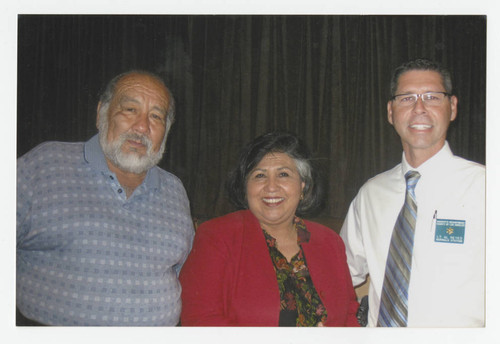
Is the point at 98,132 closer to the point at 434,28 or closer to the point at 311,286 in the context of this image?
the point at 311,286

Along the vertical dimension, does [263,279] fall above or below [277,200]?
below

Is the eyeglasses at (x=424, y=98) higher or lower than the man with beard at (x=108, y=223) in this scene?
higher

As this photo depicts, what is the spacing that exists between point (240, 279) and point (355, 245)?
0.59m

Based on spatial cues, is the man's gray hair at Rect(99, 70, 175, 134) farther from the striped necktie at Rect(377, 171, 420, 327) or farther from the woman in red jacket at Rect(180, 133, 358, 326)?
the striped necktie at Rect(377, 171, 420, 327)

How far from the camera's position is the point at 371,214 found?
1990 mm

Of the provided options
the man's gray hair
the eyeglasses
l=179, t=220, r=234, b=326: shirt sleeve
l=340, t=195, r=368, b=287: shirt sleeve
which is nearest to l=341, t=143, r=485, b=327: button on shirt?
l=340, t=195, r=368, b=287: shirt sleeve

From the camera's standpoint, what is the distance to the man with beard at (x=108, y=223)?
1.75 meters

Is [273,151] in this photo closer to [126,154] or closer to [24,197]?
[126,154]

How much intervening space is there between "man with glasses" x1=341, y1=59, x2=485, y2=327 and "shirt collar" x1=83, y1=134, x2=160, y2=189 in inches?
36.7

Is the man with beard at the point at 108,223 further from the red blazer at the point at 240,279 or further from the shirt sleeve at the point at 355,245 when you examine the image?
the shirt sleeve at the point at 355,245

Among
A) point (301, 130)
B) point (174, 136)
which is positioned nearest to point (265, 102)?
point (301, 130)

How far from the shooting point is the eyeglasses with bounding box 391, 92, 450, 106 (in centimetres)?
192

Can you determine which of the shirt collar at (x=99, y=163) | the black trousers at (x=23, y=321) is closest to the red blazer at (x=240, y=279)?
the shirt collar at (x=99, y=163)
